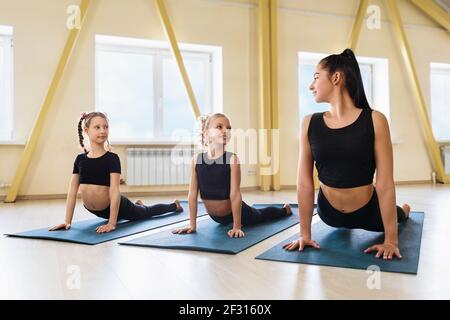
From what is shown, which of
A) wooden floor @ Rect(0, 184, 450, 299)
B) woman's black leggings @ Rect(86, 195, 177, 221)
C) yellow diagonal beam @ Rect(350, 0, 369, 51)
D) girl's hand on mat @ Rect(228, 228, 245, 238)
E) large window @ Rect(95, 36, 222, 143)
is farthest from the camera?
yellow diagonal beam @ Rect(350, 0, 369, 51)

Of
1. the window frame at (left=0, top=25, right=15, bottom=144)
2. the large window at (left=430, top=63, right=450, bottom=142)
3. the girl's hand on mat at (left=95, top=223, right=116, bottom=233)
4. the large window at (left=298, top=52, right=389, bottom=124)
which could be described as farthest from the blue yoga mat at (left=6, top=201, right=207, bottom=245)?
the large window at (left=430, top=63, right=450, bottom=142)

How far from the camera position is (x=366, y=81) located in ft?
20.4

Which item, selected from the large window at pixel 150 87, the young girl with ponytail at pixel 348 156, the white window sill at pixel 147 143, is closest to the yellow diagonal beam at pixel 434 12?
the large window at pixel 150 87

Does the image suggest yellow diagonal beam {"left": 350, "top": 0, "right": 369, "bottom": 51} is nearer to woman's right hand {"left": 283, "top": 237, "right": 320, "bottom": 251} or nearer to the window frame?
the window frame

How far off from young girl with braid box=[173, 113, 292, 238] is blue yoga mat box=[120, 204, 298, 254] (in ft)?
0.27

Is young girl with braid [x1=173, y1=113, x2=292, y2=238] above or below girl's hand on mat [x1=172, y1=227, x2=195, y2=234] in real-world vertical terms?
above

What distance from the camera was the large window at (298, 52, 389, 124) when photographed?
19.2 ft

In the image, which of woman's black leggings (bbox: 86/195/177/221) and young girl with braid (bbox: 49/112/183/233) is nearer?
young girl with braid (bbox: 49/112/183/233)

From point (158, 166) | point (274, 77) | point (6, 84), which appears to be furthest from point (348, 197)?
point (6, 84)

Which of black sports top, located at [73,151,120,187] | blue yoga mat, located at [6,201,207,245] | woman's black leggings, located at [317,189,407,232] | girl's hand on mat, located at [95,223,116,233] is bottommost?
blue yoga mat, located at [6,201,207,245]

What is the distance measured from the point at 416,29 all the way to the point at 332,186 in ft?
18.4

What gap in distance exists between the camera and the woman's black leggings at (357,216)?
1708 millimetres
